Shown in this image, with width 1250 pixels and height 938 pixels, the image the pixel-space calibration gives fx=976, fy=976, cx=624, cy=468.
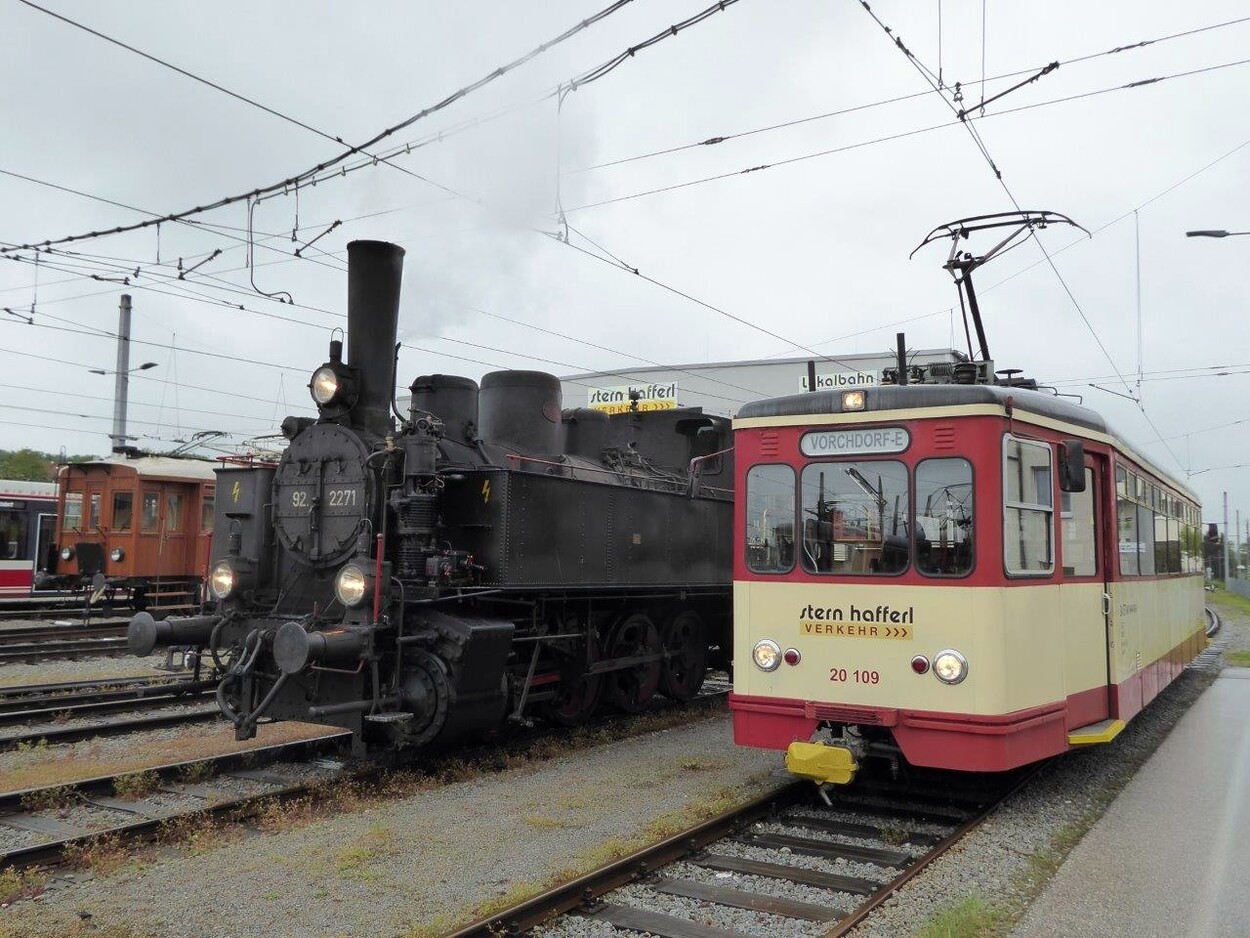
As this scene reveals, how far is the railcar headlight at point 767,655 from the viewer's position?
6766 millimetres

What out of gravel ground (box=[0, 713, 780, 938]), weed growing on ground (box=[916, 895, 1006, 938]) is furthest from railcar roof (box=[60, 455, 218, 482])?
weed growing on ground (box=[916, 895, 1006, 938])

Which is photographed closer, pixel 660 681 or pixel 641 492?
pixel 641 492

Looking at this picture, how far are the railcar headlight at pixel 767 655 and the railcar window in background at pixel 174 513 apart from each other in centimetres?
1649

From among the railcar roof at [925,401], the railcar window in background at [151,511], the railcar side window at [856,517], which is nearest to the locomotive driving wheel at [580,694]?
the railcar side window at [856,517]

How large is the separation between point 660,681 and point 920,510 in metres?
5.43

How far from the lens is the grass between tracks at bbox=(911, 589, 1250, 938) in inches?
A: 176

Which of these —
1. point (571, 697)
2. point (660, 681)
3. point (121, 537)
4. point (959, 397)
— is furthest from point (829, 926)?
point (121, 537)

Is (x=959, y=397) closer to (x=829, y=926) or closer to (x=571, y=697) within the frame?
(x=829, y=926)

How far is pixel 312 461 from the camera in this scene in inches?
332

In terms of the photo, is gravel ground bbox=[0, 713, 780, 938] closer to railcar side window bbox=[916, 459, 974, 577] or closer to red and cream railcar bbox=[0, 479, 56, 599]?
railcar side window bbox=[916, 459, 974, 577]

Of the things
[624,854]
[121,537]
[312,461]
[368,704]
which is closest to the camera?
[624,854]

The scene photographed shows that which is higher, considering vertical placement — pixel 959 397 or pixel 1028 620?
pixel 959 397

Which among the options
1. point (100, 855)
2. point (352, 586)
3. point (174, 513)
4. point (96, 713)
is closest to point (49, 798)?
point (100, 855)

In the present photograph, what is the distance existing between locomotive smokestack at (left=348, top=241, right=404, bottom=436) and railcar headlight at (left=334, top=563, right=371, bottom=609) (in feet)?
4.57
